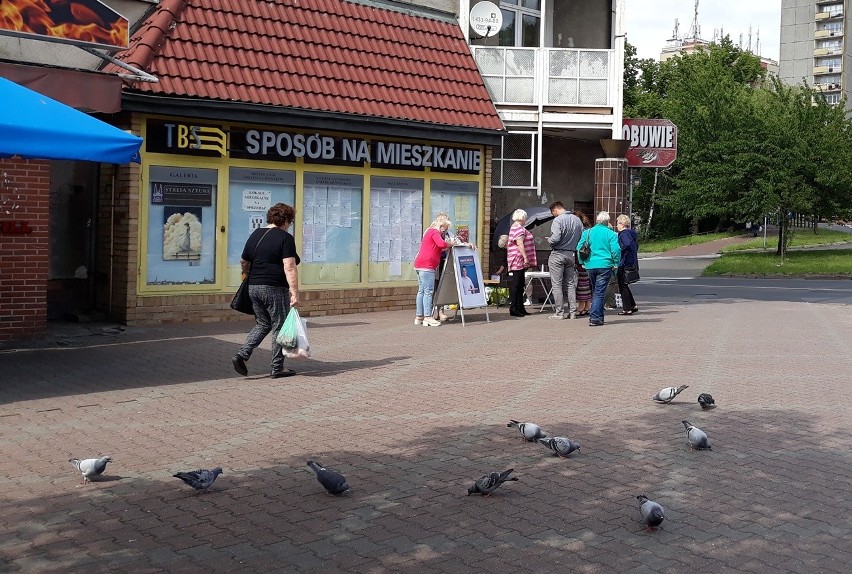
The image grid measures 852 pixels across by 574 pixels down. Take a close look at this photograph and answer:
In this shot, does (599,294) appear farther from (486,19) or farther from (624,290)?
(486,19)

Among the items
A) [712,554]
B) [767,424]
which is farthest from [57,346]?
[712,554]

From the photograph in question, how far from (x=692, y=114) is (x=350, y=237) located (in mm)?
33476

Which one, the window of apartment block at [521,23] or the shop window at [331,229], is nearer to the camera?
the shop window at [331,229]

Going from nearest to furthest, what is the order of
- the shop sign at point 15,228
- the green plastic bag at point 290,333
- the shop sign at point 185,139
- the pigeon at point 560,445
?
the pigeon at point 560,445 → the green plastic bag at point 290,333 → the shop sign at point 15,228 → the shop sign at point 185,139

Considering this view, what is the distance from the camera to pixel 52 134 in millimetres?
8852

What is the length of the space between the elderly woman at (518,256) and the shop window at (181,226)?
16.5 feet

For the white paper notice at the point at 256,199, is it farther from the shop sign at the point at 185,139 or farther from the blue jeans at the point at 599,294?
the blue jeans at the point at 599,294

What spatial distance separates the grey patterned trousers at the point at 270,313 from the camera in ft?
35.8

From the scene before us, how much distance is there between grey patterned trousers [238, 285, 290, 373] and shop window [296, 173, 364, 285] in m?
6.43

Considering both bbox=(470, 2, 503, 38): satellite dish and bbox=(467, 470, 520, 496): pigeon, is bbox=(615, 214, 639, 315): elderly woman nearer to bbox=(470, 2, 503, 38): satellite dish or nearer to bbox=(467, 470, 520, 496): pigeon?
bbox=(470, 2, 503, 38): satellite dish

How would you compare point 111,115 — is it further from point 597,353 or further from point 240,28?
point 597,353

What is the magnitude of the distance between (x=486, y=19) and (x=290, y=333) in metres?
12.3

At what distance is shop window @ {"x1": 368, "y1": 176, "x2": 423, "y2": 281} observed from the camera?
60.8ft

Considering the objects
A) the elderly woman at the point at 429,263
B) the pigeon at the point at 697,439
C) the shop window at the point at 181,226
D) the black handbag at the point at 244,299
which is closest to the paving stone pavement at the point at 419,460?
the pigeon at the point at 697,439
